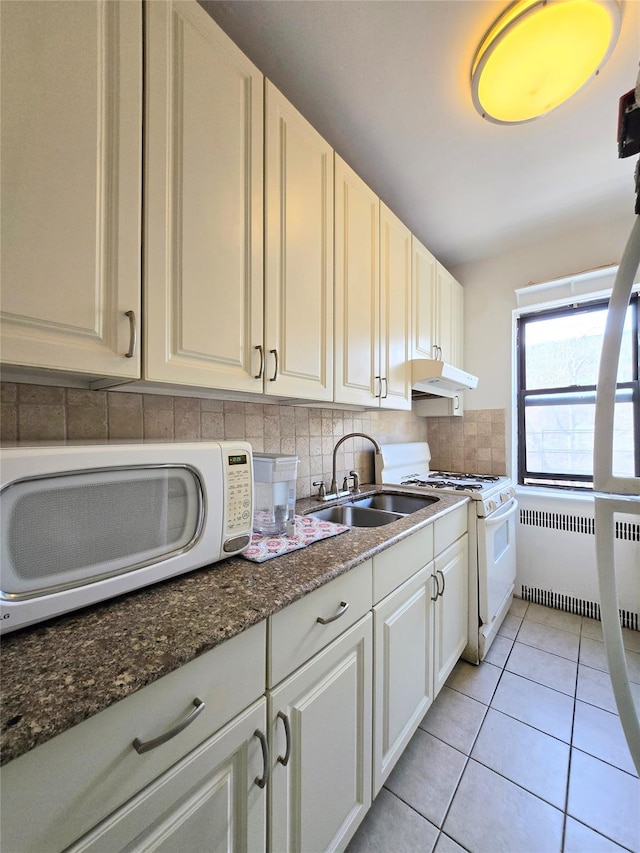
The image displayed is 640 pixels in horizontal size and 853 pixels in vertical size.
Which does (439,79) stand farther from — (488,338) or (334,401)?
(488,338)

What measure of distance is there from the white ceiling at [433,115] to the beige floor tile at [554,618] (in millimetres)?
2712

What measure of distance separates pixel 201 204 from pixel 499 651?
8.55ft

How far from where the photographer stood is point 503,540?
2168 mm

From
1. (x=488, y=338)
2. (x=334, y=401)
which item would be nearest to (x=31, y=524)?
(x=334, y=401)

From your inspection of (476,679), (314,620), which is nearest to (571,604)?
(476,679)

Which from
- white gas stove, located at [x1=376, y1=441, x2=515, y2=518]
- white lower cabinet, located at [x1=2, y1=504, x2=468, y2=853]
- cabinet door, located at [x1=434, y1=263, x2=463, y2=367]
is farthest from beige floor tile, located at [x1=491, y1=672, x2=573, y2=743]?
cabinet door, located at [x1=434, y1=263, x2=463, y2=367]

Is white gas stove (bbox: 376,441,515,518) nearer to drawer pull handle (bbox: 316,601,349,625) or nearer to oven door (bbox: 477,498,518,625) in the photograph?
oven door (bbox: 477,498,518,625)

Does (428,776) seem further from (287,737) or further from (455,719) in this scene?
(287,737)

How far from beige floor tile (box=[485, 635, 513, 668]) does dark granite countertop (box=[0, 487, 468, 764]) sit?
1.59m

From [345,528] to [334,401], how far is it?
1.79 ft

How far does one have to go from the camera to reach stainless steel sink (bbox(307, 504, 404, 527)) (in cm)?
163

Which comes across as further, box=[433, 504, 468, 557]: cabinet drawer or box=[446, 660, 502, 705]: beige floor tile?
box=[446, 660, 502, 705]: beige floor tile

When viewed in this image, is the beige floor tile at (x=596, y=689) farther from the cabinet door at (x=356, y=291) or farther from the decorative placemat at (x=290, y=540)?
the cabinet door at (x=356, y=291)

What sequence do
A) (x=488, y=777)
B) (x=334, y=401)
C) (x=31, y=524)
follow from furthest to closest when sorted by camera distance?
1. (x=334, y=401)
2. (x=488, y=777)
3. (x=31, y=524)
